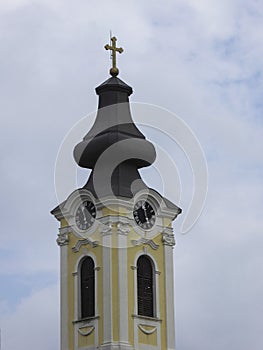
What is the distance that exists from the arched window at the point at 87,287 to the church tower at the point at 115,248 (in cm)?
3

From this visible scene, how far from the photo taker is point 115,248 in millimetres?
45250

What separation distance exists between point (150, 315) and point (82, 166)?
5.44m

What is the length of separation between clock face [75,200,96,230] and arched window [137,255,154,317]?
201 cm

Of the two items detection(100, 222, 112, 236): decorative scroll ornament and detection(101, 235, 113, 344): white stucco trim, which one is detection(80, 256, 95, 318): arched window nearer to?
detection(101, 235, 113, 344): white stucco trim

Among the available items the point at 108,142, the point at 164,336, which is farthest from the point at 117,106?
the point at 164,336

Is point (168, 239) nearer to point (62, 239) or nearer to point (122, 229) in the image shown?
point (122, 229)

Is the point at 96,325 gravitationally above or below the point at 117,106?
below

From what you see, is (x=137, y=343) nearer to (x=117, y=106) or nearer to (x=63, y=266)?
(x=63, y=266)

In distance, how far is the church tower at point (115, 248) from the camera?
44.9 m

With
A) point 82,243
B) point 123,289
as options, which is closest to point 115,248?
point 123,289

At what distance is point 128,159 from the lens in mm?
46469

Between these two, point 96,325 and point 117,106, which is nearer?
point 96,325

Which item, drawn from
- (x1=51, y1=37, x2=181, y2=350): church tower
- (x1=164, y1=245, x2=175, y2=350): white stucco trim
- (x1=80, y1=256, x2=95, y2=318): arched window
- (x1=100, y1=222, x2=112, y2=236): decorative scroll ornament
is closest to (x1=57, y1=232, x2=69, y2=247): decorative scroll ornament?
(x1=51, y1=37, x2=181, y2=350): church tower

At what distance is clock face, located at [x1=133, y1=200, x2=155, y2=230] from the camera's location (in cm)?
4619
